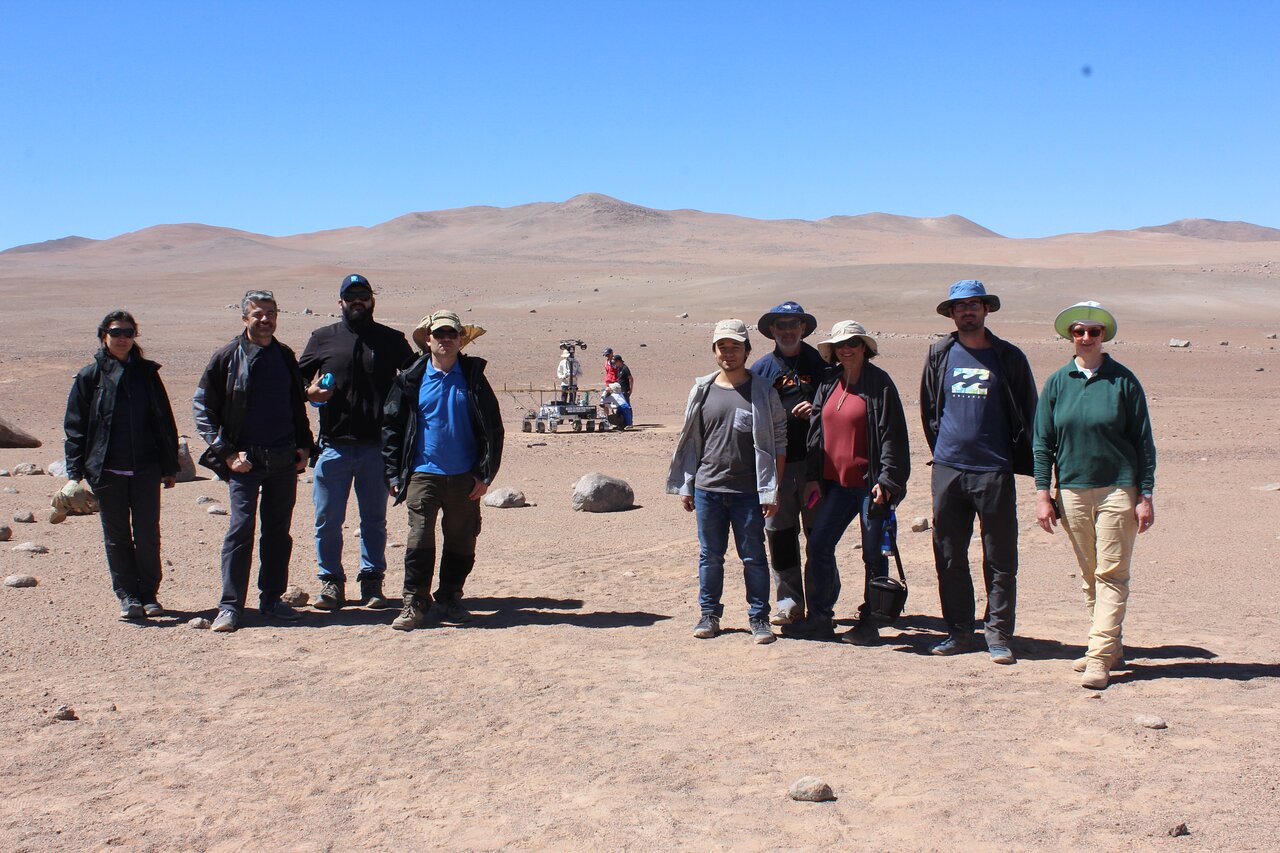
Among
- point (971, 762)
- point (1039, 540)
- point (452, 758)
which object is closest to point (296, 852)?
point (452, 758)

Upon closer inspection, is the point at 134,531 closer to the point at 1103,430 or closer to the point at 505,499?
the point at 505,499

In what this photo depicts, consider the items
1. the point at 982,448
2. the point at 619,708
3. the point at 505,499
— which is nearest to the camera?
the point at 619,708

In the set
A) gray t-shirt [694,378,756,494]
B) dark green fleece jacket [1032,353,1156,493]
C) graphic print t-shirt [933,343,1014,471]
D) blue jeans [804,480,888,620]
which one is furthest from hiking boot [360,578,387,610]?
dark green fleece jacket [1032,353,1156,493]

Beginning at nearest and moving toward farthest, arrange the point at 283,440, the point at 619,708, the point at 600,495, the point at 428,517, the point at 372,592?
the point at 619,708
the point at 428,517
the point at 283,440
the point at 372,592
the point at 600,495

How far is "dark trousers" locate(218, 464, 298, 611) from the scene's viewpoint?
6973 mm

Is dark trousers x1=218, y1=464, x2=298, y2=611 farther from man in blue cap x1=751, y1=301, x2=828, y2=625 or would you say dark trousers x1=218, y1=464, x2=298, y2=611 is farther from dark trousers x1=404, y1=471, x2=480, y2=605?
man in blue cap x1=751, y1=301, x2=828, y2=625

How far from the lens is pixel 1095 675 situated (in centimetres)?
559

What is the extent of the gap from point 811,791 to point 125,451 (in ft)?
14.6

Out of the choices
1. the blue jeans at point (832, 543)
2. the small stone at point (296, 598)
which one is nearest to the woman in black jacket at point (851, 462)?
the blue jeans at point (832, 543)

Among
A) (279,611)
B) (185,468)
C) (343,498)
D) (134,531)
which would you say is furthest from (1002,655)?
(185,468)

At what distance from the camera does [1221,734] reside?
16.1 ft

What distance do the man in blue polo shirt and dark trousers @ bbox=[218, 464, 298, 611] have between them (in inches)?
26.4

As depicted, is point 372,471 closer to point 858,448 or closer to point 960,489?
point 858,448

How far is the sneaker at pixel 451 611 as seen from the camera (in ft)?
23.4
